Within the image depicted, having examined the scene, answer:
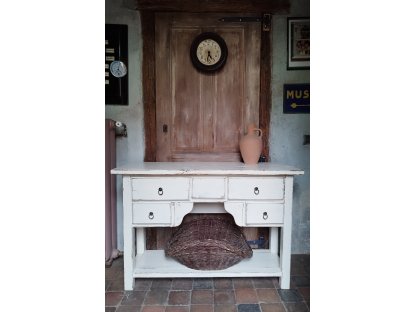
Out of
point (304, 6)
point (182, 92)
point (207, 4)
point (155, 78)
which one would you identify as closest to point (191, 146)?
point (182, 92)

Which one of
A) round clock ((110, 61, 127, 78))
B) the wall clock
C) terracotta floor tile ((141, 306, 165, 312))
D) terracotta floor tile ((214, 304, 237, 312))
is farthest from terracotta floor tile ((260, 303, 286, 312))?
round clock ((110, 61, 127, 78))

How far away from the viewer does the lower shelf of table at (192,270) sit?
7.28ft

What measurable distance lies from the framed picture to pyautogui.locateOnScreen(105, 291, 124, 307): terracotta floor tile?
2477 millimetres

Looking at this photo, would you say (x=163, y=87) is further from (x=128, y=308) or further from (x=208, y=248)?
(x=128, y=308)

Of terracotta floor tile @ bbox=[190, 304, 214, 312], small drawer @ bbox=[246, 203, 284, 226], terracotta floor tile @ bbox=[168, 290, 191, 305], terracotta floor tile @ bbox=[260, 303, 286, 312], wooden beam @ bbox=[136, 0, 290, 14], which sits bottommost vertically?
terracotta floor tile @ bbox=[260, 303, 286, 312]

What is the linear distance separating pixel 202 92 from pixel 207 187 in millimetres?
1052

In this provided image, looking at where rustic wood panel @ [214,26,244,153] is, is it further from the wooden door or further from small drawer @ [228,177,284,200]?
small drawer @ [228,177,284,200]

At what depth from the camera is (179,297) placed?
85.0 inches

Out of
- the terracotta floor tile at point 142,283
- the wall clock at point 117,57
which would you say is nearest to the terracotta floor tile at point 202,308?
the terracotta floor tile at point 142,283

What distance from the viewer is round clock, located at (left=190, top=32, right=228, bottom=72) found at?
2688 millimetres
